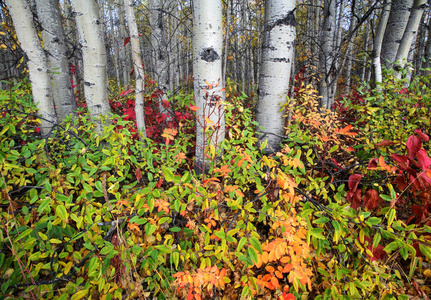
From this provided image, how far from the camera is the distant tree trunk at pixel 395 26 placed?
327 cm

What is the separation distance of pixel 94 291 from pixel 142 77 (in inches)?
85.4

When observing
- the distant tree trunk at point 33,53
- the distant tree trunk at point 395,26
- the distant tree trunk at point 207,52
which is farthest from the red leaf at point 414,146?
the distant tree trunk at point 33,53

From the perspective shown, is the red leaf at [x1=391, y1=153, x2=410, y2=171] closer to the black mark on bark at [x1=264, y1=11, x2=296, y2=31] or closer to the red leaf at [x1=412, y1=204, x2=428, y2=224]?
the red leaf at [x1=412, y1=204, x2=428, y2=224]

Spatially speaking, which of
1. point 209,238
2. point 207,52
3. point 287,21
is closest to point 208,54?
point 207,52

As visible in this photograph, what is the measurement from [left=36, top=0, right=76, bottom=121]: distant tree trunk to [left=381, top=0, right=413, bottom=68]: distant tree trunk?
17.2 ft

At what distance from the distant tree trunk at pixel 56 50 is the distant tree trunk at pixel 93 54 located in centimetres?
118

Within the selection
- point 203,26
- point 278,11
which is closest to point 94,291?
point 203,26

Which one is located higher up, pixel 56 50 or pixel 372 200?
pixel 56 50

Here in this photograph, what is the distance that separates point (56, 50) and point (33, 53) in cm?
137

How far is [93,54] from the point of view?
231 centimetres

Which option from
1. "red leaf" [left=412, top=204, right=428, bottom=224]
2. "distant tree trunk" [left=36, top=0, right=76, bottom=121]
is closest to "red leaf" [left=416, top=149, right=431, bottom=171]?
"red leaf" [left=412, top=204, right=428, bottom=224]

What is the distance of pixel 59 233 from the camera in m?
1.37

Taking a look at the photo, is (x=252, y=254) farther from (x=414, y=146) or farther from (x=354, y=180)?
(x=414, y=146)

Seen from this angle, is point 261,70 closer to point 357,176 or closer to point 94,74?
point 357,176
